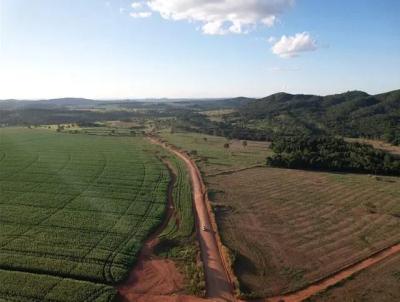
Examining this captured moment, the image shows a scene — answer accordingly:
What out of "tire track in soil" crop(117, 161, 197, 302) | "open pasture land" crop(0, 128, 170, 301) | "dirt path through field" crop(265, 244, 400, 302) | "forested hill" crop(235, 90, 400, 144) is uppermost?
"forested hill" crop(235, 90, 400, 144)

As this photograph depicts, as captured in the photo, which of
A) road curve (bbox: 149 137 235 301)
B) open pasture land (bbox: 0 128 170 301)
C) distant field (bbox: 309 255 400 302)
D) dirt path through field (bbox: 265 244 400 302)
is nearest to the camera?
distant field (bbox: 309 255 400 302)

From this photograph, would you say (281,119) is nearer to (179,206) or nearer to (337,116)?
(337,116)

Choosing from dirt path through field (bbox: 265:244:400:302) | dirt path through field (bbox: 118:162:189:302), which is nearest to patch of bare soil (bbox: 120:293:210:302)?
dirt path through field (bbox: 118:162:189:302)

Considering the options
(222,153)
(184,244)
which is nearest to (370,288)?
(184,244)

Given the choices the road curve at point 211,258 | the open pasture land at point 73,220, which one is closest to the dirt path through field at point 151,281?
the open pasture land at point 73,220

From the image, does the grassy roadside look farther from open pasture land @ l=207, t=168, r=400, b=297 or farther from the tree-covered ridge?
the tree-covered ridge

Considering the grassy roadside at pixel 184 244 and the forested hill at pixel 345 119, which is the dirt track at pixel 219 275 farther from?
the forested hill at pixel 345 119
